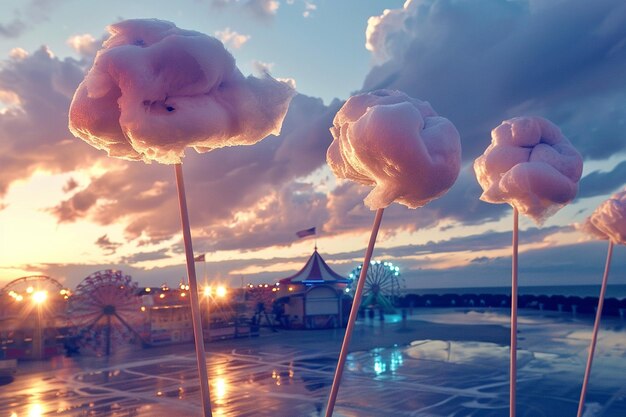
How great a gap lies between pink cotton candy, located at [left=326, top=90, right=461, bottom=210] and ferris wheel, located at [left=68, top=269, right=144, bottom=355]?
3105 centimetres

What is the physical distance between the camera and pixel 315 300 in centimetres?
3994

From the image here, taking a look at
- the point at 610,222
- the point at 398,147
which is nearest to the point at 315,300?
the point at 610,222

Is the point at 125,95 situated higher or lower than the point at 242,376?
higher

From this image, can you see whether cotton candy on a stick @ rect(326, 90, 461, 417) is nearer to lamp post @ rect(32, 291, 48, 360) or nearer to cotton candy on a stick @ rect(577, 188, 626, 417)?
cotton candy on a stick @ rect(577, 188, 626, 417)

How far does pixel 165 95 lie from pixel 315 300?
37471 mm

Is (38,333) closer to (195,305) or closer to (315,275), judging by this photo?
(315,275)

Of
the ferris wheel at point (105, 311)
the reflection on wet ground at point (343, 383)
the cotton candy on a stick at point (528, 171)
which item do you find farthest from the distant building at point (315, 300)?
the cotton candy on a stick at point (528, 171)

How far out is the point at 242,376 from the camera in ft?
68.5

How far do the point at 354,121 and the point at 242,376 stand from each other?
18.6 metres

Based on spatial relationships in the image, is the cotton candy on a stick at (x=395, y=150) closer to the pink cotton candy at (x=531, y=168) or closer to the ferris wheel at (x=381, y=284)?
the pink cotton candy at (x=531, y=168)

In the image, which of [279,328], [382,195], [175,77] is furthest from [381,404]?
[279,328]

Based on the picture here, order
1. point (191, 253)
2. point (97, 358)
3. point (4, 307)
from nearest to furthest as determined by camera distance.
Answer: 1. point (191, 253)
2. point (97, 358)
3. point (4, 307)

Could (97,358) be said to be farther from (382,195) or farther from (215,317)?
(382,195)

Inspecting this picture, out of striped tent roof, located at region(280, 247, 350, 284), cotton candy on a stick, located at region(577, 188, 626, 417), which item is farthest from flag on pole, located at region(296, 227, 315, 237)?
cotton candy on a stick, located at region(577, 188, 626, 417)
